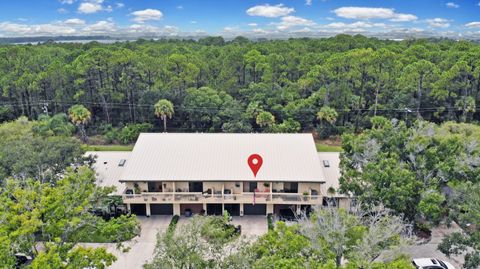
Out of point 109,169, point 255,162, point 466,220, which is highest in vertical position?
point 255,162

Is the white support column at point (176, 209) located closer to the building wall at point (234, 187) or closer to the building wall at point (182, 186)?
the building wall at point (182, 186)

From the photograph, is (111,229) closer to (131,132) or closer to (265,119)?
(265,119)

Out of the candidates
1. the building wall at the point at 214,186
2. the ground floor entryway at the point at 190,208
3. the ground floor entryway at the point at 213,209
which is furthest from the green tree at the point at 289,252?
the ground floor entryway at the point at 190,208

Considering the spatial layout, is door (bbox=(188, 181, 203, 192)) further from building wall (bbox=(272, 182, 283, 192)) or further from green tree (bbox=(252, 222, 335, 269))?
green tree (bbox=(252, 222, 335, 269))

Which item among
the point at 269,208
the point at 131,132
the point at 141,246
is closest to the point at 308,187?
the point at 269,208

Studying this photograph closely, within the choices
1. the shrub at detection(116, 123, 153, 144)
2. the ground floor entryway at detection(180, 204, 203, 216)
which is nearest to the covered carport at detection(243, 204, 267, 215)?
the ground floor entryway at detection(180, 204, 203, 216)
